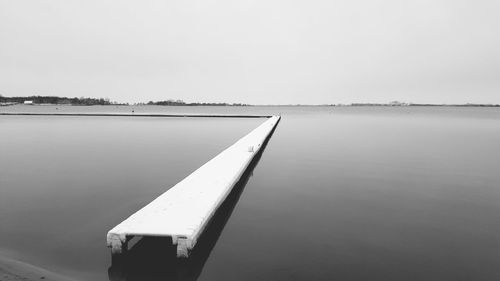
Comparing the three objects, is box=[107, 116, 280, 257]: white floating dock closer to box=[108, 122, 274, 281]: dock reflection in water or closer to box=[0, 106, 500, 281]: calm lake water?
box=[108, 122, 274, 281]: dock reflection in water

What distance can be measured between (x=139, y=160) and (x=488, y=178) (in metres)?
13.2

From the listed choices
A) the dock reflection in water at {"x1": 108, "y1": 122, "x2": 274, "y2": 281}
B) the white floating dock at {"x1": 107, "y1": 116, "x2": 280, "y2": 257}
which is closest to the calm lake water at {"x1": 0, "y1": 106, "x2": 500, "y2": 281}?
the dock reflection in water at {"x1": 108, "y1": 122, "x2": 274, "y2": 281}

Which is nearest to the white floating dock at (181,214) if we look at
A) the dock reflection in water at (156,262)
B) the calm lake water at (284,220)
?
the dock reflection in water at (156,262)

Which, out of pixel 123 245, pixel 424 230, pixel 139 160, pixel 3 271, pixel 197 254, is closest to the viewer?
pixel 3 271

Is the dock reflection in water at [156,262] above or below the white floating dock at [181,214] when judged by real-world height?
below

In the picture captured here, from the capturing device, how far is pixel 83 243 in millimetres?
5480

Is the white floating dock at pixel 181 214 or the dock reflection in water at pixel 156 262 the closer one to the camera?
the dock reflection in water at pixel 156 262

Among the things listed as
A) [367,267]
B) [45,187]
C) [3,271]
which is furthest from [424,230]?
[45,187]

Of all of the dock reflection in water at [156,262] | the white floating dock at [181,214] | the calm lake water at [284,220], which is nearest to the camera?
the dock reflection in water at [156,262]

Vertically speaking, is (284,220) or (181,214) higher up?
(181,214)

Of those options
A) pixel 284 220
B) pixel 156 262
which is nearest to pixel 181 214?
pixel 156 262

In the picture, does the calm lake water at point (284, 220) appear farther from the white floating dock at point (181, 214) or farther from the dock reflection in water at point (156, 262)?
the white floating dock at point (181, 214)

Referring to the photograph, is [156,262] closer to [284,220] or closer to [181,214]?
[181,214]

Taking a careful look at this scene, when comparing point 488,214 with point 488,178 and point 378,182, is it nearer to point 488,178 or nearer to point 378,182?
point 378,182
